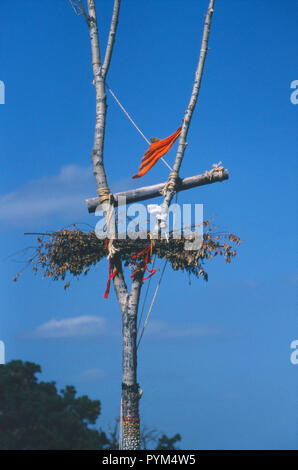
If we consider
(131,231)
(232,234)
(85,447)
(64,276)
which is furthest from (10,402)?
(232,234)

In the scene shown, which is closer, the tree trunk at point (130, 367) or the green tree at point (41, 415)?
the tree trunk at point (130, 367)

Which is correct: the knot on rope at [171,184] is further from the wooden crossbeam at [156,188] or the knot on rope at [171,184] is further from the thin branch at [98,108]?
the thin branch at [98,108]

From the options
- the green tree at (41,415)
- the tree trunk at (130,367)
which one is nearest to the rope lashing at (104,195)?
the tree trunk at (130,367)

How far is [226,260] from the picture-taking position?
29.6ft

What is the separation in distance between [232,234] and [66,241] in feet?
8.40

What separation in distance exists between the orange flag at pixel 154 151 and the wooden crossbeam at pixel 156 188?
0.36 m

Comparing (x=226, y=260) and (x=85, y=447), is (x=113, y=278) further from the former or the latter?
(x=85, y=447)

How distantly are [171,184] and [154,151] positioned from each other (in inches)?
29.0

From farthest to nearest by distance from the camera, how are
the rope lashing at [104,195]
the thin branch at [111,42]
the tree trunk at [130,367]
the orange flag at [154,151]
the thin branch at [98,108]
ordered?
the thin branch at [111,42], the orange flag at [154,151], the thin branch at [98,108], the rope lashing at [104,195], the tree trunk at [130,367]

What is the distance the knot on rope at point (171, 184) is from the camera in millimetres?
9273

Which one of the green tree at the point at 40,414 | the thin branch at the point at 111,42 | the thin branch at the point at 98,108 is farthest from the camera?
the green tree at the point at 40,414

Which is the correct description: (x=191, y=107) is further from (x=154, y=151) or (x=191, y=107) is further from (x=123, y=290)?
(x=123, y=290)
